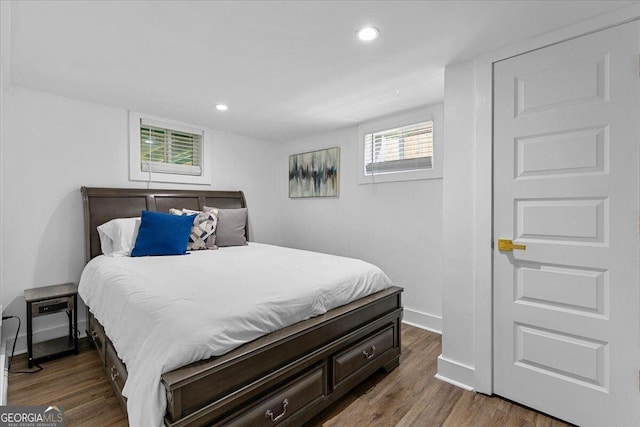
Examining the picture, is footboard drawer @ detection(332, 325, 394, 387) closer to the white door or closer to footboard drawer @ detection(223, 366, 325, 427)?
footboard drawer @ detection(223, 366, 325, 427)

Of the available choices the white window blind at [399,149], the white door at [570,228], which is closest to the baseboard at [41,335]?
the white window blind at [399,149]

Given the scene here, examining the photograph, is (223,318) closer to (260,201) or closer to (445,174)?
(445,174)

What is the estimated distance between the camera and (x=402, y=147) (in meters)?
3.38

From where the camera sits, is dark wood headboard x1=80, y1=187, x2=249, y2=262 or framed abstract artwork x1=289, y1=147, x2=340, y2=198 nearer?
dark wood headboard x1=80, y1=187, x2=249, y2=262

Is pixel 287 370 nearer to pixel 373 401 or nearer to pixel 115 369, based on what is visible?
pixel 373 401

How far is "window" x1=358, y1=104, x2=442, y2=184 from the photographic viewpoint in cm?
310

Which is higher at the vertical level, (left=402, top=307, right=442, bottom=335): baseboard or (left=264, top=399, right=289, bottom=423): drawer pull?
(left=264, top=399, right=289, bottom=423): drawer pull

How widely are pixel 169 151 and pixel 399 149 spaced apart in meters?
2.70

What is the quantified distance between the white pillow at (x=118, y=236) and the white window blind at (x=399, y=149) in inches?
101

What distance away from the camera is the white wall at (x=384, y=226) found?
3.15 meters

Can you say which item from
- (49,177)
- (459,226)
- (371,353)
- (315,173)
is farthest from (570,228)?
(49,177)

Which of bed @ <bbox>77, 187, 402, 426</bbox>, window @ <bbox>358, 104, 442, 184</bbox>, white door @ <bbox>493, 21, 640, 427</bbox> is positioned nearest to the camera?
bed @ <bbox>77, 187, 402, 426</bbox>

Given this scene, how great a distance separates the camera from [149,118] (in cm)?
341

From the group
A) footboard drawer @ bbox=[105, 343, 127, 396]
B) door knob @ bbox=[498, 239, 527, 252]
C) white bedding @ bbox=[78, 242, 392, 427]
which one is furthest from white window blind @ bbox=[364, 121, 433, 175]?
footboard drawer @ bbox=[105, 343, 127, 396]
